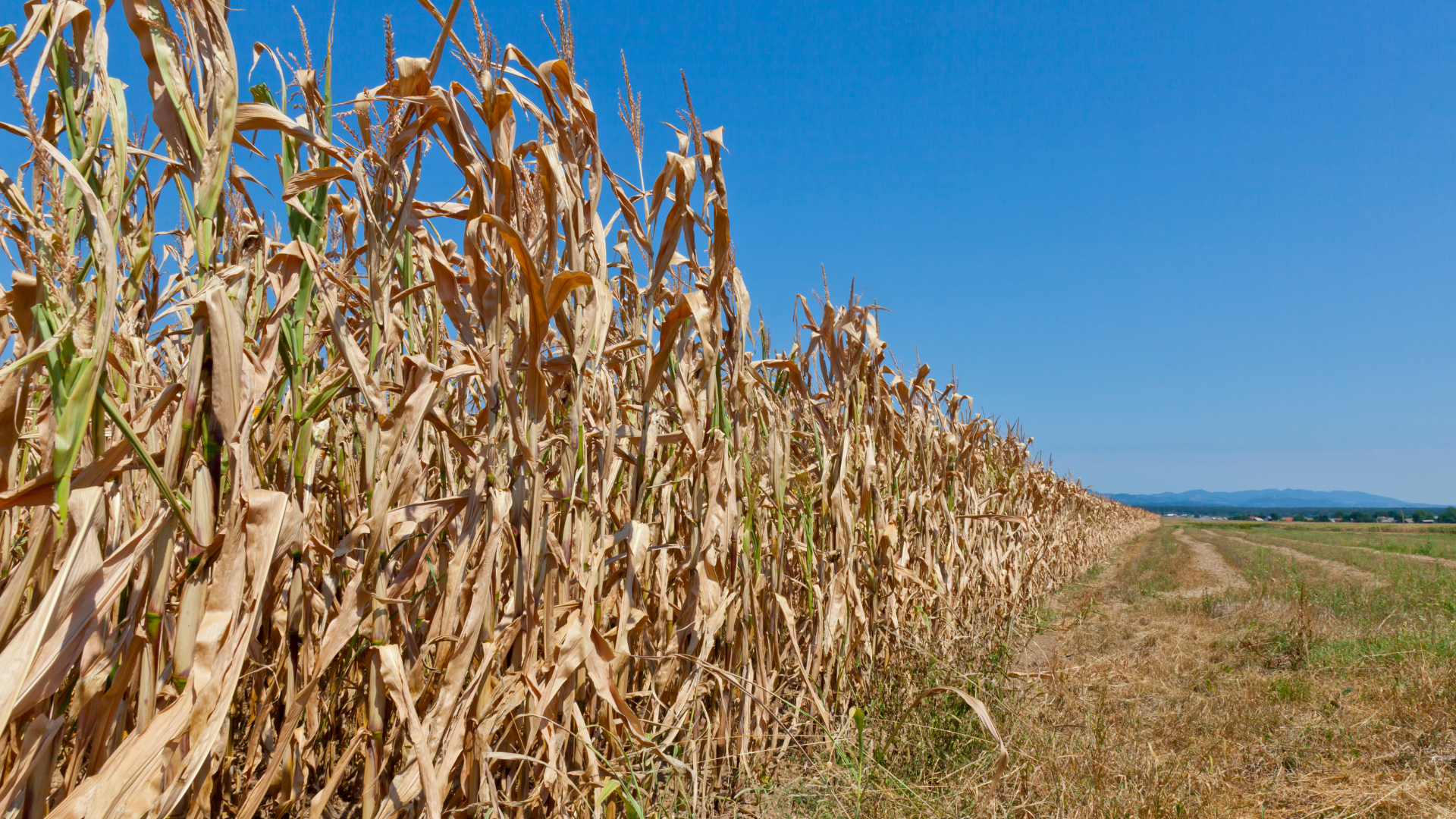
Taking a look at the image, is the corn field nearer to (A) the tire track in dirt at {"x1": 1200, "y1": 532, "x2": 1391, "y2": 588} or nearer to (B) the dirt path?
(B) the dirt path

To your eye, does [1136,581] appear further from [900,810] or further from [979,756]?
[900,810]

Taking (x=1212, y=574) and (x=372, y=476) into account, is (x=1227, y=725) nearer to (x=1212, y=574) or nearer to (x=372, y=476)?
(x=372, y=476)

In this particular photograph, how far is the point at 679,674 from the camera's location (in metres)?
2.20

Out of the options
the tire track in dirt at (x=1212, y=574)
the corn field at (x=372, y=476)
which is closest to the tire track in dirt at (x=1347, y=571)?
the tire track in dirt at (x=1212, y=574)

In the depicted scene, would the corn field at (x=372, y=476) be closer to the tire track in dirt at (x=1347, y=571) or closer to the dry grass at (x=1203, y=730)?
the dry grass at (x=1203, y=730)

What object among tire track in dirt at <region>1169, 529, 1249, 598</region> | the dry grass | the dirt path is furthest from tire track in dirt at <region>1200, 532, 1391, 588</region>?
the dirt path

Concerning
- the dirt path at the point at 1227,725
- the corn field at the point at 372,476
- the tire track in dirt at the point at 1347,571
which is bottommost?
the dirt path at the point at 1227,725

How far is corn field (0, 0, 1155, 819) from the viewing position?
1.03m

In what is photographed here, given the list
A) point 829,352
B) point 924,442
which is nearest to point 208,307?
point 829,352

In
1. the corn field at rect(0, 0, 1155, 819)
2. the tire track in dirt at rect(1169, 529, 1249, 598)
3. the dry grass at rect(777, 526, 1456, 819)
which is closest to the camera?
the corn field at rect(0, 0, 1155, 819)

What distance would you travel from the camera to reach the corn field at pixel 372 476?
103 cm

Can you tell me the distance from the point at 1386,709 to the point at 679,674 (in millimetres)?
4553

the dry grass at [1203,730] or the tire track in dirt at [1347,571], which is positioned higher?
the tire track in dirt at [1347,571]

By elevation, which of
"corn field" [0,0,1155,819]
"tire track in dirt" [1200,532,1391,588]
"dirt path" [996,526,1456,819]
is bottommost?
"dirt path" [996,526,1456,819]
